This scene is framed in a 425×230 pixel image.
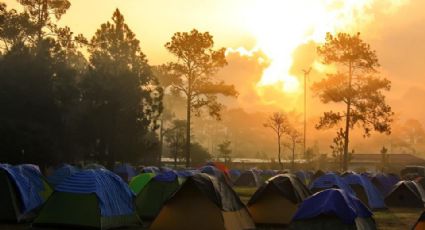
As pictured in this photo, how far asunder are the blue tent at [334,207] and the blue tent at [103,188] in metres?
5.43

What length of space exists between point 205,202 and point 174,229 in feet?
4.00

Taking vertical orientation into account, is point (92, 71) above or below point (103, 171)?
above

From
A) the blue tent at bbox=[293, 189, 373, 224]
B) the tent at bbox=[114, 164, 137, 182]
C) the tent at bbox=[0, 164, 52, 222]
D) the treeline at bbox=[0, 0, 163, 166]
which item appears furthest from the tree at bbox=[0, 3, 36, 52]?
the blue tent at bbox=[293, 189, 373, 224]

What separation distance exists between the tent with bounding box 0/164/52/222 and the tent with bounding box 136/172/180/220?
3.41 m

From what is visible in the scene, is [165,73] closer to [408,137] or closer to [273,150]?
[273,150]

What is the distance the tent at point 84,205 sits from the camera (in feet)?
51.1

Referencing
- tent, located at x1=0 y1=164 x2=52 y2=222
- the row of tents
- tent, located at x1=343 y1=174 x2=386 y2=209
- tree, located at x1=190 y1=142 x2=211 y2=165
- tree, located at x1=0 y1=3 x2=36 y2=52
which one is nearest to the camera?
the row of tents

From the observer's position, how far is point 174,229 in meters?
15.8

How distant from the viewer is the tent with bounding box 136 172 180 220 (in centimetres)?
1930

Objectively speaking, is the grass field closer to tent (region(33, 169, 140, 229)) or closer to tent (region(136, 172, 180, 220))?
tent (region(33, 169, 140, 229))

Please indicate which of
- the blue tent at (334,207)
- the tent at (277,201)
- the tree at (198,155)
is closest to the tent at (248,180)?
the tree at (198,155)

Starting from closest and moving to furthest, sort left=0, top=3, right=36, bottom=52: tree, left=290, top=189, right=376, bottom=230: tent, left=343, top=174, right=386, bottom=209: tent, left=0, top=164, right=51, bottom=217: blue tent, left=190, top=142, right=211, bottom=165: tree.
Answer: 1. left=290, top=189, right=376, bottom=230: tent
2. left=0, top=164, right=51, bottom=217: blue tent
3. left=343, top=174, right=386, bottom=209: tent
4. left=0, top=3, right=36, bottom=52: tree
5. left=190, top=142, right=211, bottom=165: tree

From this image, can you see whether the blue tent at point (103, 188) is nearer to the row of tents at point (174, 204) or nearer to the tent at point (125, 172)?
the row of tents at point (174, 204)

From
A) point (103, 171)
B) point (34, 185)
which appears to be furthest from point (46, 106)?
point (103, 171)
